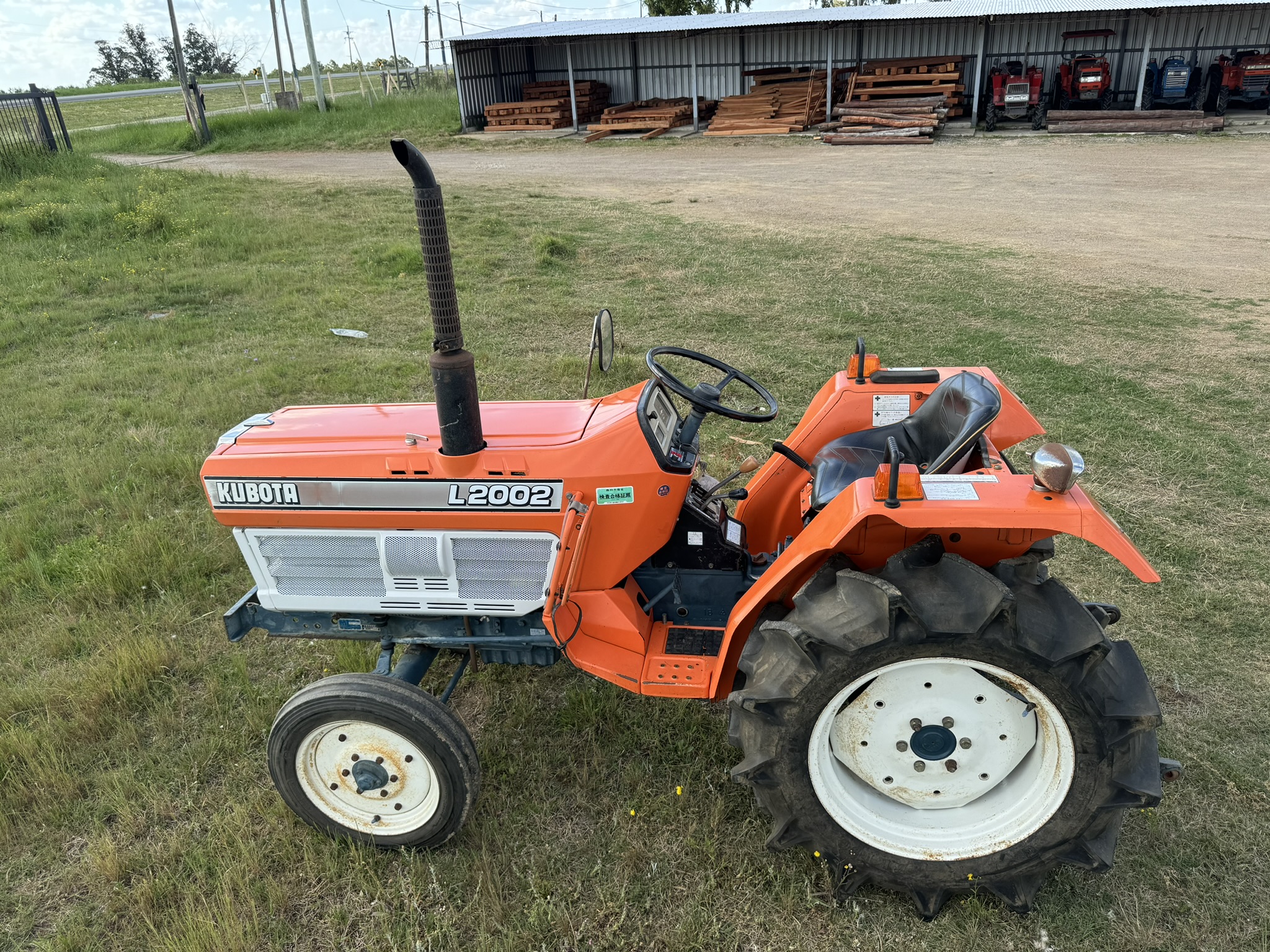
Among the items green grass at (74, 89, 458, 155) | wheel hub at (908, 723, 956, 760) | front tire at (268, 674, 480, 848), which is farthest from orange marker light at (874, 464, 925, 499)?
green grass at (74, 89, 458, 155)

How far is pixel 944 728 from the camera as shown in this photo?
2350 millimetres

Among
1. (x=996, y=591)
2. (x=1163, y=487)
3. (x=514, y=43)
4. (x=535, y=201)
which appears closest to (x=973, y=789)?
(x=996, y=591)

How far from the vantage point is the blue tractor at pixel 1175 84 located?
18.8 m

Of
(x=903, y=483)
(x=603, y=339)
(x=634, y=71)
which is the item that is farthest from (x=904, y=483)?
(x=634, y=71)

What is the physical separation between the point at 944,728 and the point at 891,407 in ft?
4.49

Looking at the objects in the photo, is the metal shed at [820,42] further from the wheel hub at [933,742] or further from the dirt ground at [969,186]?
the wheel hub at [933,742]

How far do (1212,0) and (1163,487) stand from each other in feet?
59.5

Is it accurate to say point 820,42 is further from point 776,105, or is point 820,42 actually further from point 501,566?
point 501,566

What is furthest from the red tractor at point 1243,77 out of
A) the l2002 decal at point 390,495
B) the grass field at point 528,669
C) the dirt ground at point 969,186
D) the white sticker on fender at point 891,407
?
the l2002 decal at point 390,495

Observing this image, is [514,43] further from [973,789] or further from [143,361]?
[973,789]

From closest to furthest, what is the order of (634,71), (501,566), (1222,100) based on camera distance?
(501,566) → (1222,100) → (634,71)

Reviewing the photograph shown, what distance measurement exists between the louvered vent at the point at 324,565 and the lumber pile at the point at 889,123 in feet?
58.6

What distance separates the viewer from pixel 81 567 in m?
3.94

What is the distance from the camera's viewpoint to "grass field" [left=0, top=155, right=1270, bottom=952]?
2.38m
